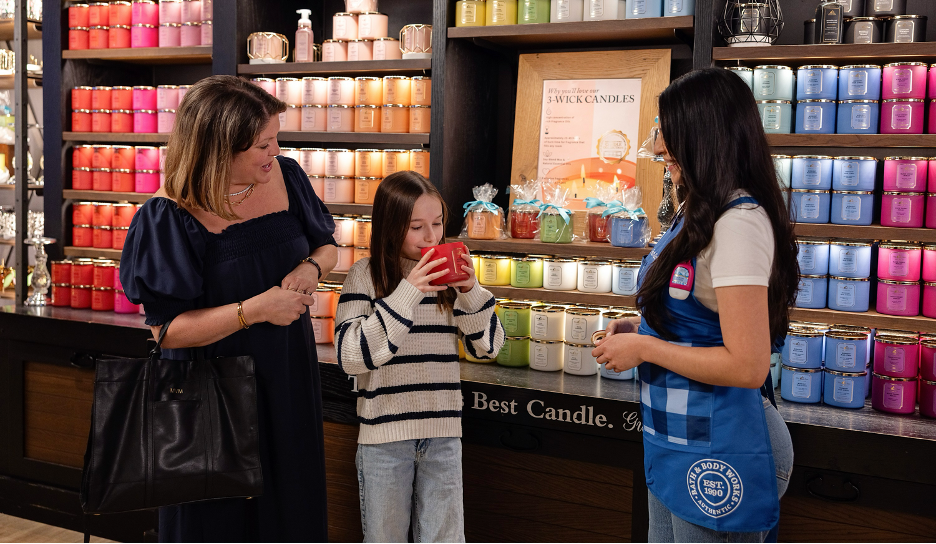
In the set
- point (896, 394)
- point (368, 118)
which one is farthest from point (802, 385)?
point (368, 118)

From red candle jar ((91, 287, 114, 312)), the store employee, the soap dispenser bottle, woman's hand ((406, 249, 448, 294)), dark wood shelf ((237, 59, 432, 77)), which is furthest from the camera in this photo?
red candle jar ((91, 287, 114, 312))

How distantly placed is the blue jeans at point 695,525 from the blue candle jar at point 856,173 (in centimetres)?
106

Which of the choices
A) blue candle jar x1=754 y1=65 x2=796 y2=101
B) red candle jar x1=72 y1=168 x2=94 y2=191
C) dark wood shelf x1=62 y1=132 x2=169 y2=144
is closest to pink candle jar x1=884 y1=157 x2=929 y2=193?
blue candle jar x1=754 y1=65 x2=796 y2=101

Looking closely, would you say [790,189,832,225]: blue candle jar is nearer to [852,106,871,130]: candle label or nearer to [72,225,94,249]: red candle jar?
[852,106,871,130]: candle label

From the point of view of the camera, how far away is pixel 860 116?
234 centimetres

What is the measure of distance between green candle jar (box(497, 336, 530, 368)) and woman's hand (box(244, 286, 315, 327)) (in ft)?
3.43

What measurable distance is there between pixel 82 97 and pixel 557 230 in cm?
216

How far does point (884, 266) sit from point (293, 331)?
1.70 metres

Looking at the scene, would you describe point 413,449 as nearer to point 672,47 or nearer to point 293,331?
point 293,331

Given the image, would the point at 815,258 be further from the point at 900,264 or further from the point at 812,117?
the point at 812,117

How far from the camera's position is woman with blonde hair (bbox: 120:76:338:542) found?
1.67 m

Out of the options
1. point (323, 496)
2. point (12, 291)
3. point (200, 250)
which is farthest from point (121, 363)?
point (12, 291)

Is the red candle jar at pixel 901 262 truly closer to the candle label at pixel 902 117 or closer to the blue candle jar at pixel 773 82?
the candle label at pixel 902 117

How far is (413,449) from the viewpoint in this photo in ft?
6.29
